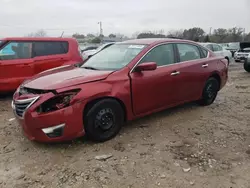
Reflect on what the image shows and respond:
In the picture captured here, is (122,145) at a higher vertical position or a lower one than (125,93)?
lower

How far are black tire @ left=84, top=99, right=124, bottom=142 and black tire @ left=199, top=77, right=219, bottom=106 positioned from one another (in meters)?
2.38

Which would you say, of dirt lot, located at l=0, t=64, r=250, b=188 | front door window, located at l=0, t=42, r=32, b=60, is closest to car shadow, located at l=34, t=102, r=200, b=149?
dirt lot, located at l=0, t=64, r=250, b=188

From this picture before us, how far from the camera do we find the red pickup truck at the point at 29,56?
6281 mm

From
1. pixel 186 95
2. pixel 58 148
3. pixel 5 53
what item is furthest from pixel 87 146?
pixel 5 53

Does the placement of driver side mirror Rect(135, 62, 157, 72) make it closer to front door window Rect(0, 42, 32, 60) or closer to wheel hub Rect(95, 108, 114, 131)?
wheel hub Rect(95, 108, 114, 131)

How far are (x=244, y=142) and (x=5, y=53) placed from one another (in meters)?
5.62

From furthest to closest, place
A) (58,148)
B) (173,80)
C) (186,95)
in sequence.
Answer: (186,95)
(173,80)
(58,148)

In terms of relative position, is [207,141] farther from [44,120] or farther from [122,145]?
[44,120]

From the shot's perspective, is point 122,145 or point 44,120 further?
point 122,145

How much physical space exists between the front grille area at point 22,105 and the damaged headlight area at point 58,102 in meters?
0.16

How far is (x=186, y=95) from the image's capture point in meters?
5.00

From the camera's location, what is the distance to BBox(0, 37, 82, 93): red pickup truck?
628 centimetres

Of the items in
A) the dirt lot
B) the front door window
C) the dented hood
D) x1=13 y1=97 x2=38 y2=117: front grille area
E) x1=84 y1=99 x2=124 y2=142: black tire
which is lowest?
the dirt lot

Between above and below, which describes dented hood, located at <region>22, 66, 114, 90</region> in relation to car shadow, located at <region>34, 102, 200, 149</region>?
above
